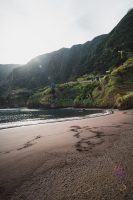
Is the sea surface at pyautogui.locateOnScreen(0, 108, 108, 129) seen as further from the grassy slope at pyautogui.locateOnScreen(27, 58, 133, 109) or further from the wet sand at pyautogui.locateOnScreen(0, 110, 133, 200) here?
the wet sand at pyautogui.locateOnScreen(0, 110, 133, 200)

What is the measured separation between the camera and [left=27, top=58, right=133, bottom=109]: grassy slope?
82088mm

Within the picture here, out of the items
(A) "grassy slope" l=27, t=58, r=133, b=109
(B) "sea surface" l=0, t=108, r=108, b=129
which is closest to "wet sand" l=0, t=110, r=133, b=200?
(B) "sea surface" l=0, t=108, r=108, b=129

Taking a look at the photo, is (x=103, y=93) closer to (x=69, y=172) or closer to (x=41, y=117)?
(x=41, y=117)

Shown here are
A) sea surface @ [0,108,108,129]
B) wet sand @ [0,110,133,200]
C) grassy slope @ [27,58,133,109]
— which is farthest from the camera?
grassy slope @ [27,58,133,109]

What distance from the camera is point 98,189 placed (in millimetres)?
9102

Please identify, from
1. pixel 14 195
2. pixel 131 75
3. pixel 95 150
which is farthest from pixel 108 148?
pixel 131 75

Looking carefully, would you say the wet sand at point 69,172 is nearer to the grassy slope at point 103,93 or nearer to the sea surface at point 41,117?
the sea surface at point 41,117

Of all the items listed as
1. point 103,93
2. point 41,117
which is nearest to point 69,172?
point 41,117

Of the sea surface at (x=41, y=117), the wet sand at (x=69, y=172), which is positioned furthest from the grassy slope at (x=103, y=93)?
the wet sand at (x=69, y=172)

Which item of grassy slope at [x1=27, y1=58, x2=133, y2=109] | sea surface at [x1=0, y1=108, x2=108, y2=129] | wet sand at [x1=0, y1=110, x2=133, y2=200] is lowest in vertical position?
wet sand at [x1=0, y1=110, x2=133, y2=200]

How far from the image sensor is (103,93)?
322 feet

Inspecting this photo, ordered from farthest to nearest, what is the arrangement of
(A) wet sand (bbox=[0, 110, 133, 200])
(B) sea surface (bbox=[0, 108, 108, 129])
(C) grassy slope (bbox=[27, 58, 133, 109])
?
(C) grassy slope (bbox=[27, 58, 133, 109])
(B) sea surface (bbox=[0, 108, 108, 129])
(A) wet sand (bbox=[0, 110, 133, 200])

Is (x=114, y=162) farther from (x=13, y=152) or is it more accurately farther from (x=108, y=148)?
(x=13, y=152)

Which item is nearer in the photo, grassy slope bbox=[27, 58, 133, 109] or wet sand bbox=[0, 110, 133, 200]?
wet sand bbox=[0, 110, 133, 200]
